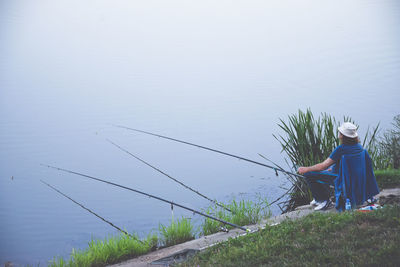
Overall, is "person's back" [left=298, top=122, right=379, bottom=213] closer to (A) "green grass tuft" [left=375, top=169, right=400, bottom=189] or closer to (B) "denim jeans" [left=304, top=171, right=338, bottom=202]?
(B) "denim jeans" [left=304, top=171, right=338, bottom=202]

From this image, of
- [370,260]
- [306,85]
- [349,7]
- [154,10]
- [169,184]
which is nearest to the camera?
[370,260]

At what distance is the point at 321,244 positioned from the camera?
3.84 meters

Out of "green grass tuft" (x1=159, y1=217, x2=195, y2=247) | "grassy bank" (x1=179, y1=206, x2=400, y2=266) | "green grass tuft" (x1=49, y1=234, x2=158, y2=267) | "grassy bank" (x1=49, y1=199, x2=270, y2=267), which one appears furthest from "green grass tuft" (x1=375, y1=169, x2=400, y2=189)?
"green grass tuft" (x1=49, y1=234, x2=158, y2=267)

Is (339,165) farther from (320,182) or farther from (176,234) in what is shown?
(176,234)

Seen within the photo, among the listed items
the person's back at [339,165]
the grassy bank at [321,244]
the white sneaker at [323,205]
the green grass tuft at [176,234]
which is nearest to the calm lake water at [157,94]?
the green grass tuft at [176,234]

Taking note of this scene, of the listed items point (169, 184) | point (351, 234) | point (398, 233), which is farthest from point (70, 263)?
point (169, 184)

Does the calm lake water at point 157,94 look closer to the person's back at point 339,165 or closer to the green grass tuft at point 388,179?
the green grass tuft at point 388,179

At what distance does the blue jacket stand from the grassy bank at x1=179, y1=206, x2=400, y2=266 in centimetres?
52

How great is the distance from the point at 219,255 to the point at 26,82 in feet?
56.8

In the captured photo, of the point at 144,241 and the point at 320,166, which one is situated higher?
the point at 320,166

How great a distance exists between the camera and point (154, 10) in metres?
34.1

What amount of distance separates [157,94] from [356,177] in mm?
13630

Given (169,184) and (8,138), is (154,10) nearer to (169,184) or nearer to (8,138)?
Answer: (8,138)

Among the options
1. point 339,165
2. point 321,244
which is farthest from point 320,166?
point 321,244
